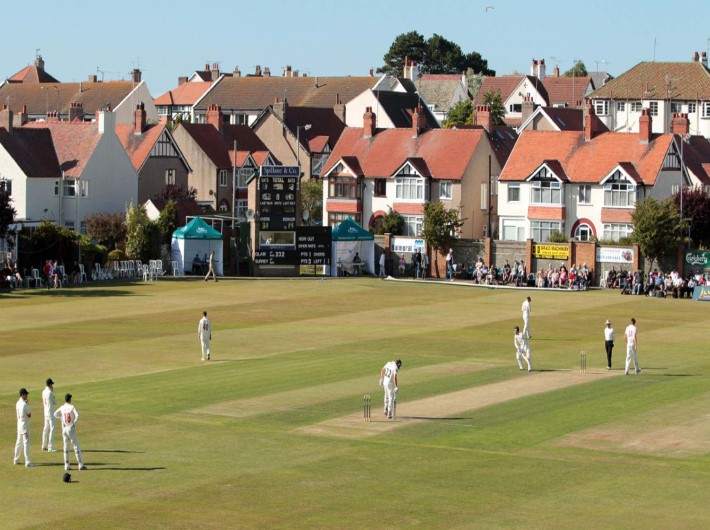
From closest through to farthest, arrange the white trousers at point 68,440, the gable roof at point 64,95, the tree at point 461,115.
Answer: the white trousers at point 68,440 → the tree at point 461,115 → the gable roof at point 64,95

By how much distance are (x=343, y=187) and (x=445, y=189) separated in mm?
7207

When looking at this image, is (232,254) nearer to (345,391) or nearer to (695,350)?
(695,350)

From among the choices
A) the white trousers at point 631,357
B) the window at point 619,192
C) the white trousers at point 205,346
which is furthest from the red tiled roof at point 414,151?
the white trousers at point 631,357

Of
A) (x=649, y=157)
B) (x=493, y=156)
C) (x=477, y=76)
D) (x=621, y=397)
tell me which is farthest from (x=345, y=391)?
(x=477, y=76)

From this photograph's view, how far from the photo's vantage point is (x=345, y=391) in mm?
39375

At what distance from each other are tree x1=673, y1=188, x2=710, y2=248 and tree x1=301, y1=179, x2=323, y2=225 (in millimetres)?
33957

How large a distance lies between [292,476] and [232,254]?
5281cm

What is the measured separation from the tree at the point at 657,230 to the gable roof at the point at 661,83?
185 feet

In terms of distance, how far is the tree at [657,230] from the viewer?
240ft

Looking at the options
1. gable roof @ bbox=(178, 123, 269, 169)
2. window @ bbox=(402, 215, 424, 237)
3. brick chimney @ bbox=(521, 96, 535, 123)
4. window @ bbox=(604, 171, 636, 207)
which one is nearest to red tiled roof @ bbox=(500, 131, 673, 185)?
window @ bbox=(604, 171, 636, 207)

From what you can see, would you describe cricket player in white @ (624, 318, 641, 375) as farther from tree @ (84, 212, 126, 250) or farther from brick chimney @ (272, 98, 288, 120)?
brick chimney @ (272, 98, 288, 120)

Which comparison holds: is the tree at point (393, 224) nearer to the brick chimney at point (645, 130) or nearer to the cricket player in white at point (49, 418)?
the brick chimney at point (645, 130)

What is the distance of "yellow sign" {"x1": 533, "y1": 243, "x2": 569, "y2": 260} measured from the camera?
77000 millimetres

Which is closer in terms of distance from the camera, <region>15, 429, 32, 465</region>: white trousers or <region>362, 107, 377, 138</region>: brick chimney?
<region>15, 429, 32, 465</region>: white trousers
